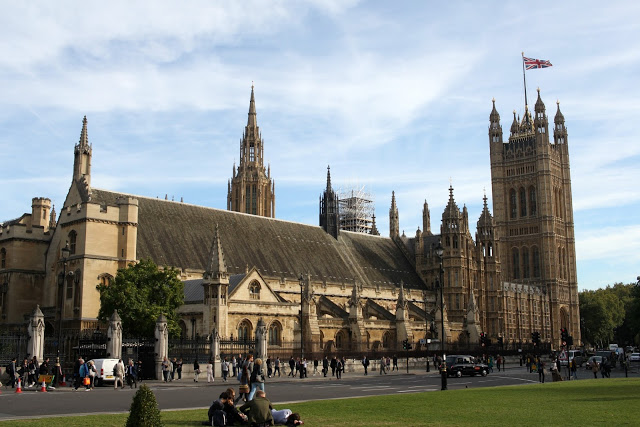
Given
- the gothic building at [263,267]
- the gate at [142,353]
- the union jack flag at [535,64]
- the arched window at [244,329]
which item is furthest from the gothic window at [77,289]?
the union jack flag at [535,64]

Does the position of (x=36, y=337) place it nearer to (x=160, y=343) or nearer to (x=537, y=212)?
(x=160, y=343)

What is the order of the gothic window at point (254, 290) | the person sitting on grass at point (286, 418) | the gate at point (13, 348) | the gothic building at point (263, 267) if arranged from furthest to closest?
the gothic window at point (254, 290) < the gothic building at point (263, 267) < the gate at point (13, 348) < the person sitting on grass at point (286, 418)

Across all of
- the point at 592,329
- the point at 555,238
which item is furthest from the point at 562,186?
the point at 592,329

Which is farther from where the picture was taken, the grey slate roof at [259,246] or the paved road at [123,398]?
the grey slate roof at [259,246]

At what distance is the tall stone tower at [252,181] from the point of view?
102000mm

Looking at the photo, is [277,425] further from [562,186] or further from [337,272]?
[562,186]

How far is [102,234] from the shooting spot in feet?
171

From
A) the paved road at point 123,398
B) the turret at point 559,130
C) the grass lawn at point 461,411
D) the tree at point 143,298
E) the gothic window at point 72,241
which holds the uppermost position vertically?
the turret at point 559,130

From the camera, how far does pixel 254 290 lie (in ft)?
176

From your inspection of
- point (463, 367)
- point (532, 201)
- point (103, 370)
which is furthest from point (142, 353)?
point (532, 201)

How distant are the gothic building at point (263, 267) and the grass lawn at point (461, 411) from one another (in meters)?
17.2

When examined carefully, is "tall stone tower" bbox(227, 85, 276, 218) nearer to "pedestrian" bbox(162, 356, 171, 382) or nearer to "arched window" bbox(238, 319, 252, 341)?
"arched window" bbox(238, 319, 252, 341)

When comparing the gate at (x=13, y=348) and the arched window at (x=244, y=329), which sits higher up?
the arched window at (x=244, y=329)

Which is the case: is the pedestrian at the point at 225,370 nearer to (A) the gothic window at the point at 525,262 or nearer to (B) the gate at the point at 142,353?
(B) the gate at the point at 142,353
